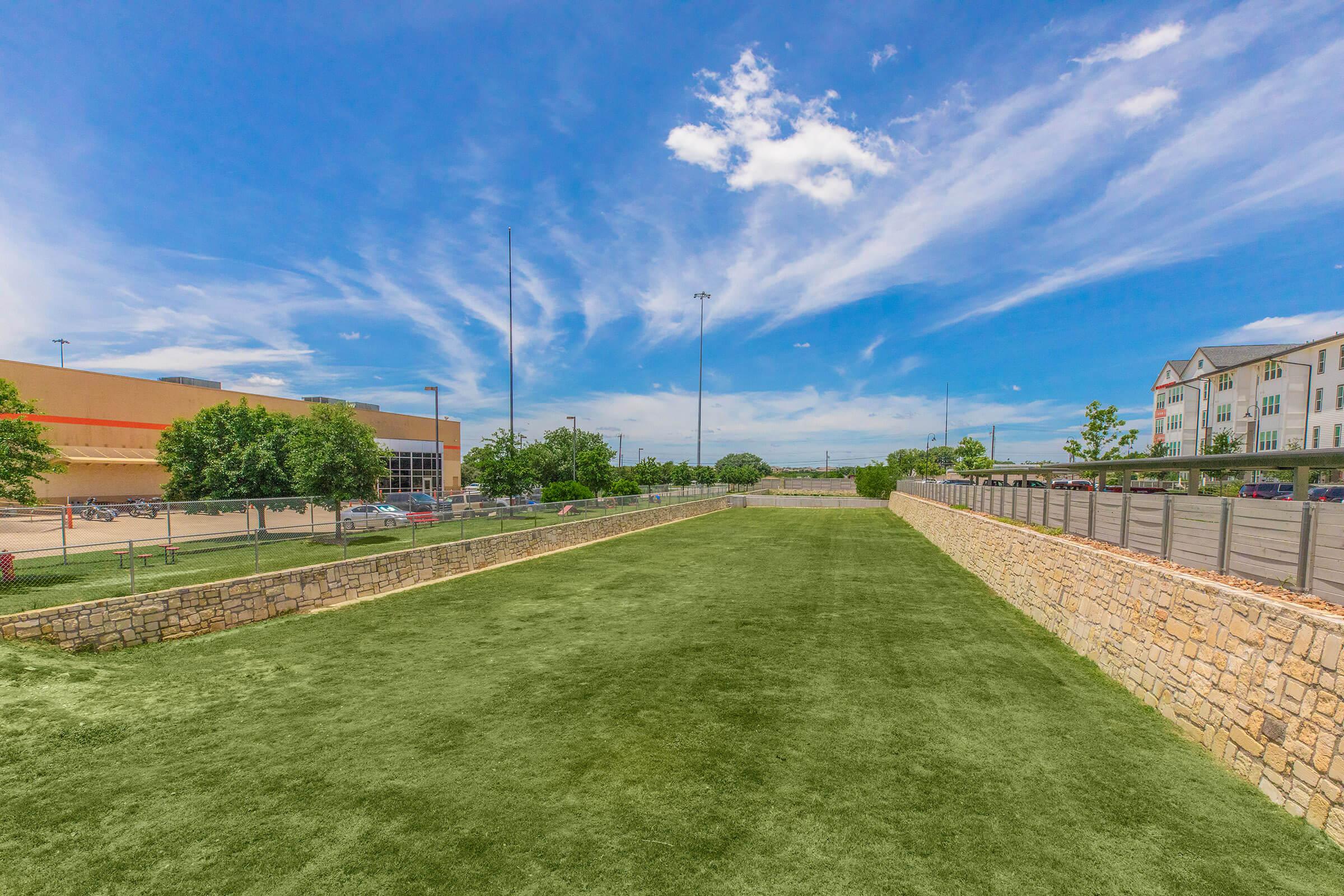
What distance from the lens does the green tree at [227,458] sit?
2350 cm

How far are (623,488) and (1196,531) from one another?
119 ft

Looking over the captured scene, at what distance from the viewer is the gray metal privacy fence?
5547 mm

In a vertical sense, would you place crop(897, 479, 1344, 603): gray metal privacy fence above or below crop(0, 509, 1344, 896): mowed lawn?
above

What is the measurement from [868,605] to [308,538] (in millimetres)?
14089

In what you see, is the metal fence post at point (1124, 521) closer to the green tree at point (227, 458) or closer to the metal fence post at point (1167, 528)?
the metal fence post at point (1167, 528)

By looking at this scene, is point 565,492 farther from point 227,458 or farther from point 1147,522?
point 1147,522

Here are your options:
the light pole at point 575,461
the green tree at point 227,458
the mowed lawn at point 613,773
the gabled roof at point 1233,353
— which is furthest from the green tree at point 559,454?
the gabled roof at point 1233,353

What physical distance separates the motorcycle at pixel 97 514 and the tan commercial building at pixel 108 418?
13.4 metres

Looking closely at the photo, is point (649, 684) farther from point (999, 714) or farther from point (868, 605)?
point (868, 605)

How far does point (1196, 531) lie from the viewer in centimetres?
724

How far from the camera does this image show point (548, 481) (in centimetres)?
4000

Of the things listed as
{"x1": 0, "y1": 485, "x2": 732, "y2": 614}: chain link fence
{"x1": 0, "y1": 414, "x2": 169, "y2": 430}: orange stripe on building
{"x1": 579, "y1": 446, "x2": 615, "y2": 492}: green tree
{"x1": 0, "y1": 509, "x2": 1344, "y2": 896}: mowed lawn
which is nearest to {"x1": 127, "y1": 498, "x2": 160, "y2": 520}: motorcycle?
{"x1": 0, "y1": 485, "x2": 732, "y2": 614}: chain link fence

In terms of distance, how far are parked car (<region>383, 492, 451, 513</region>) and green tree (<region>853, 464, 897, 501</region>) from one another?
45.0m

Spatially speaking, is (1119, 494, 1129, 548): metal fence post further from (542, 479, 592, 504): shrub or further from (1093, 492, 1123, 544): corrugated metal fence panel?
(542, 479, 592, 504): shrub
